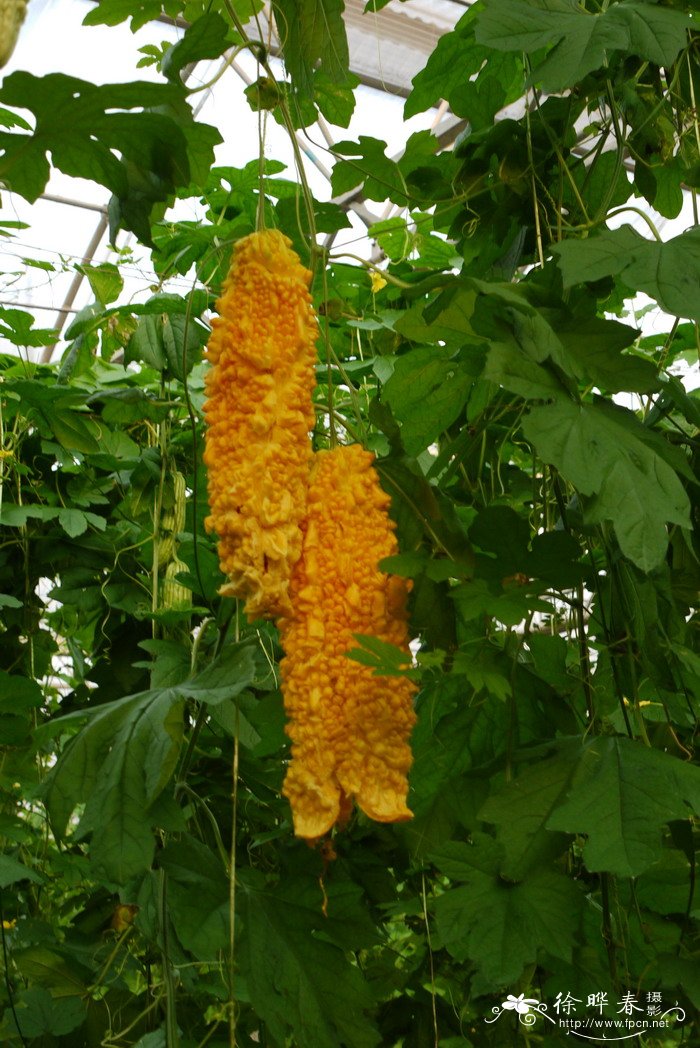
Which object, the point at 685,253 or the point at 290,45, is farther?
the point at 290,45

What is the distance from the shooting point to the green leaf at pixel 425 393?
1.02m

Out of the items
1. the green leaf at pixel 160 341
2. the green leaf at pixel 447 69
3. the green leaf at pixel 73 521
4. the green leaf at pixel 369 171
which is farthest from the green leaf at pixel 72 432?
the green leaf at pixel 447 69

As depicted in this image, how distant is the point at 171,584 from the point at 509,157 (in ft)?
2.58

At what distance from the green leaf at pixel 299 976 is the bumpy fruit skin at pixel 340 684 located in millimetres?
275

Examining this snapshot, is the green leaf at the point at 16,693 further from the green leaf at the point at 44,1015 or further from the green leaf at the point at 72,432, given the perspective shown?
the green leaf at the point at 72,432

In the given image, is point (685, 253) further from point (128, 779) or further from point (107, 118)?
point (128, 779)

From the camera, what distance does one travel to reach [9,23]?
1.61 ft

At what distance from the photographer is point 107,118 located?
0.81 m

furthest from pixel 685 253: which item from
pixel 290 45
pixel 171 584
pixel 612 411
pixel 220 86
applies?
pixel 220 86

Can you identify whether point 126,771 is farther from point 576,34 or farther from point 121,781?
point 576,34

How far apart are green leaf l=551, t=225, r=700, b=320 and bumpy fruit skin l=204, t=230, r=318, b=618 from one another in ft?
0.71

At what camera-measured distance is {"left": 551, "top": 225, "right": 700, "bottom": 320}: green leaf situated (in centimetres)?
80

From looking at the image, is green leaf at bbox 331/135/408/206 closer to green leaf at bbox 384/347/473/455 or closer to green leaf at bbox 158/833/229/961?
green leaf at bbox 384/347/473/455

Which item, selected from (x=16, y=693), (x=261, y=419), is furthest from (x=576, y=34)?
(x=16, y=693)
